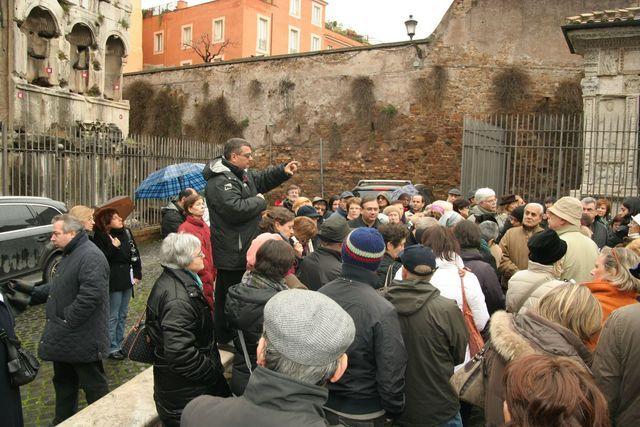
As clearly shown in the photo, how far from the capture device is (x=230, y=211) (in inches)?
171

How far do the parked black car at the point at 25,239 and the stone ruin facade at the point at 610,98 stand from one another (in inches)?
398

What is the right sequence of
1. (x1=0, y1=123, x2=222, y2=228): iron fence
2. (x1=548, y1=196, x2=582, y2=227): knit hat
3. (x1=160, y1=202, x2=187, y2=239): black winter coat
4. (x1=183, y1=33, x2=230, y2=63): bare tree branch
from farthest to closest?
1. (x1=183, y1=33, x2=230, y2=63): bare tree branch
2. (x1=0, y1=123, x2=222, y2=228): iron fence
3. (x1=160, y1=202, x2=187, y2=239): black winter coat
4. (x1=548, y1=196, x2=582, y2=227): knit hat

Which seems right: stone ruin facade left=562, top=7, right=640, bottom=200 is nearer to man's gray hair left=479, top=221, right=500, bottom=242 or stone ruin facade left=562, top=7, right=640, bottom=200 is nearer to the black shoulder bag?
man's gray hair left=479, top=221, right=500, bottom=242

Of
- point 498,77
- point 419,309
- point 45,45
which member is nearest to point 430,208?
point 419,309

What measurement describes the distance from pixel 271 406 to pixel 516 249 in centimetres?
460

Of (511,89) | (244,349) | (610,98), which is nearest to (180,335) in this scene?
(244,349)

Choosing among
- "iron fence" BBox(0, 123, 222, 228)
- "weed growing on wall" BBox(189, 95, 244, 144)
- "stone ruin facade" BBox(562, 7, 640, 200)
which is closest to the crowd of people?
"iron fence" BBox(0, 123, 222, 228)

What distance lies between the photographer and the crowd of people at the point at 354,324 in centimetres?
167

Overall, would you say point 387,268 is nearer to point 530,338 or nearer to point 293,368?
point 530,338

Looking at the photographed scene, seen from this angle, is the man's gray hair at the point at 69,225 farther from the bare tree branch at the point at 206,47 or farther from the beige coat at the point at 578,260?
the bare tree branch at the point at 206,47

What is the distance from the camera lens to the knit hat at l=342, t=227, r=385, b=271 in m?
3.04

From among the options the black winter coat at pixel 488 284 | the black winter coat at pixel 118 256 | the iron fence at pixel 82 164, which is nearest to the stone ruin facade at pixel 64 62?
the iron fence at pixel 82 164

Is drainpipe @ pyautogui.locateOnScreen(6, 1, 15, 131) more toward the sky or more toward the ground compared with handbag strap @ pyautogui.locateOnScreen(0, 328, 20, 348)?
more toward the sky

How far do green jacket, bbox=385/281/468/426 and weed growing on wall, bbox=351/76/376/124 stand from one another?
15.8 meters
